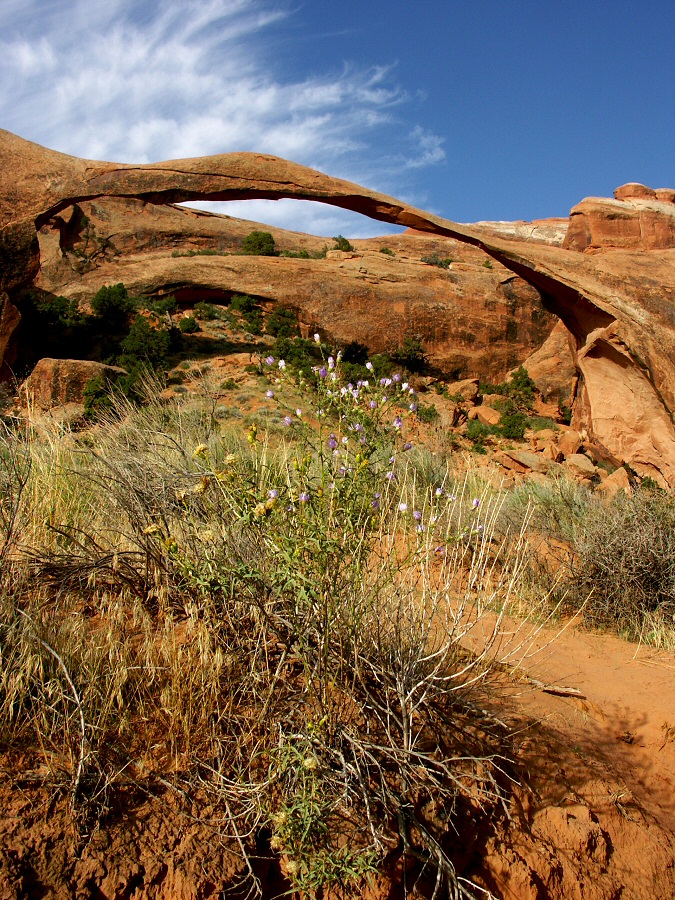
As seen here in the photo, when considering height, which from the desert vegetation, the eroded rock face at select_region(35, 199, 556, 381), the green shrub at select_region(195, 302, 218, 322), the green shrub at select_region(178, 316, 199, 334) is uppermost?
the eroded rock face at select_region(35, 199, 556, 381)

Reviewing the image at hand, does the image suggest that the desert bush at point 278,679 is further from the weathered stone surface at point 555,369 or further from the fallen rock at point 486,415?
the weathered stone surface at point 555,369

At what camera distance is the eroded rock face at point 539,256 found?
8.07 m

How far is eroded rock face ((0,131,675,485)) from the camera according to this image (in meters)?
8.07

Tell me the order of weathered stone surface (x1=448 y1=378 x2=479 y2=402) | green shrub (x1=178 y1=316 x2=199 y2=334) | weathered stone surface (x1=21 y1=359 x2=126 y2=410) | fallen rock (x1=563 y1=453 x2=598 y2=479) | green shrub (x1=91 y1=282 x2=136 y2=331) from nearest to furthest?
fallen rock (x1=563 y1=453 x2=598 y2=479) → weathered stone surface (x1=21 y1=359 x2=126 y2=410) → green shrub (x1=91 y1=282 x2=136 y2=331) → green shrub (x1=178 y1=316 x2=199 y2=334) → weathered stone surface (x1=448 y1=378 x2=479 y2=402)

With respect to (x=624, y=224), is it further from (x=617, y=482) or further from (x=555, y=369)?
(x=617, y=482)

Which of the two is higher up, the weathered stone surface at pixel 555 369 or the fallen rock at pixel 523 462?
the weathered stone surface at pixel 555 369

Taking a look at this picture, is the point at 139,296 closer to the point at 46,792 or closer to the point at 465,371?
the point at 465,371

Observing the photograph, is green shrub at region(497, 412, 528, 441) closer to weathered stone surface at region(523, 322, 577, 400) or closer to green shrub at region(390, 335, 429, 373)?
weathered stone surface at region(523, 322, 577, 400)

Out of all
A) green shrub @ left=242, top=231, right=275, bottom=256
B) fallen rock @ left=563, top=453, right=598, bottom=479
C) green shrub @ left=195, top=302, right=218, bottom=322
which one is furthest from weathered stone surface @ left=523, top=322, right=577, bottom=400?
green shrub @ left=242, top=231, right=275, bottom=256

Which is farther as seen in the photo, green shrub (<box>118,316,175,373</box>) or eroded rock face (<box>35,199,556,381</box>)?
eroded rock face (<box>35,199,556,381</box>)

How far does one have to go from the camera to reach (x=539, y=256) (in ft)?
28.9

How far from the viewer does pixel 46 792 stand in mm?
1780

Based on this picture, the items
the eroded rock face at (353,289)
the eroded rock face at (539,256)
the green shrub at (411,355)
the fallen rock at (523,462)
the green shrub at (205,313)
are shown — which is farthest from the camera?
the green shrub at (411,355)

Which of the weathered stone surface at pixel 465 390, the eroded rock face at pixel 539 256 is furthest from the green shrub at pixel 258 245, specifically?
the eroded rock face at pixel 539 256
